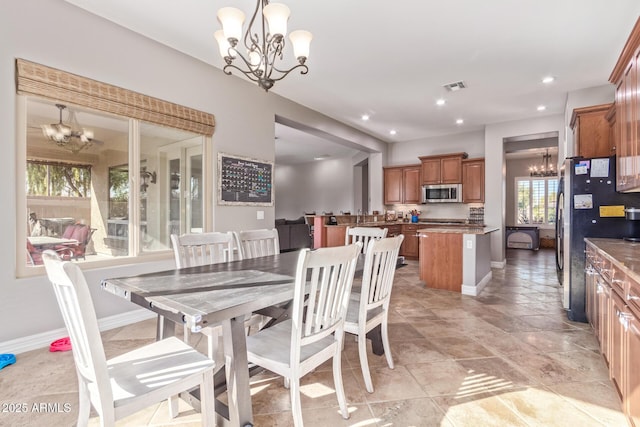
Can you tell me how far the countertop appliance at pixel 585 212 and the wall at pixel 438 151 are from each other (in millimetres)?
3792

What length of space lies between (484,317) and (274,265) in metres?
2.40

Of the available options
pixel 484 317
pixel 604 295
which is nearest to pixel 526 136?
pixel 484 317

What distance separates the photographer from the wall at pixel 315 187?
1062 cm

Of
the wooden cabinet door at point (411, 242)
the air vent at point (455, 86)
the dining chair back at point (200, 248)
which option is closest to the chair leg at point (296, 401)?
the dining chair back at point (200, 248)

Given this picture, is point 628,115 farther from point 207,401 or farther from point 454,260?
point 207,401

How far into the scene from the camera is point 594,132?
3438mm

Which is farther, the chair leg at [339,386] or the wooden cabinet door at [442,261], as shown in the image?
the wooden cabinet door at [442,261]

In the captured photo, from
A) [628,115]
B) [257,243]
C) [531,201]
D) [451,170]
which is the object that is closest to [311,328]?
[257,243]

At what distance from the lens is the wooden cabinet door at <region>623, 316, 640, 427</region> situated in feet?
4.40

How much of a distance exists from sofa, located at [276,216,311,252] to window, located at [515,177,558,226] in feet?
21.6

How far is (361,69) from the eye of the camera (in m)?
3.78

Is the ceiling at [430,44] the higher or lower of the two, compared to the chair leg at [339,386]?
higher

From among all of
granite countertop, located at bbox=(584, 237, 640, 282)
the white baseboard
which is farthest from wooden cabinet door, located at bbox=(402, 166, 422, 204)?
granite countertop, located at bbox=(584, 237, 640, 282)

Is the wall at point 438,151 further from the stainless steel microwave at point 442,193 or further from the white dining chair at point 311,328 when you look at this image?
the white dining chair at point 311,328
